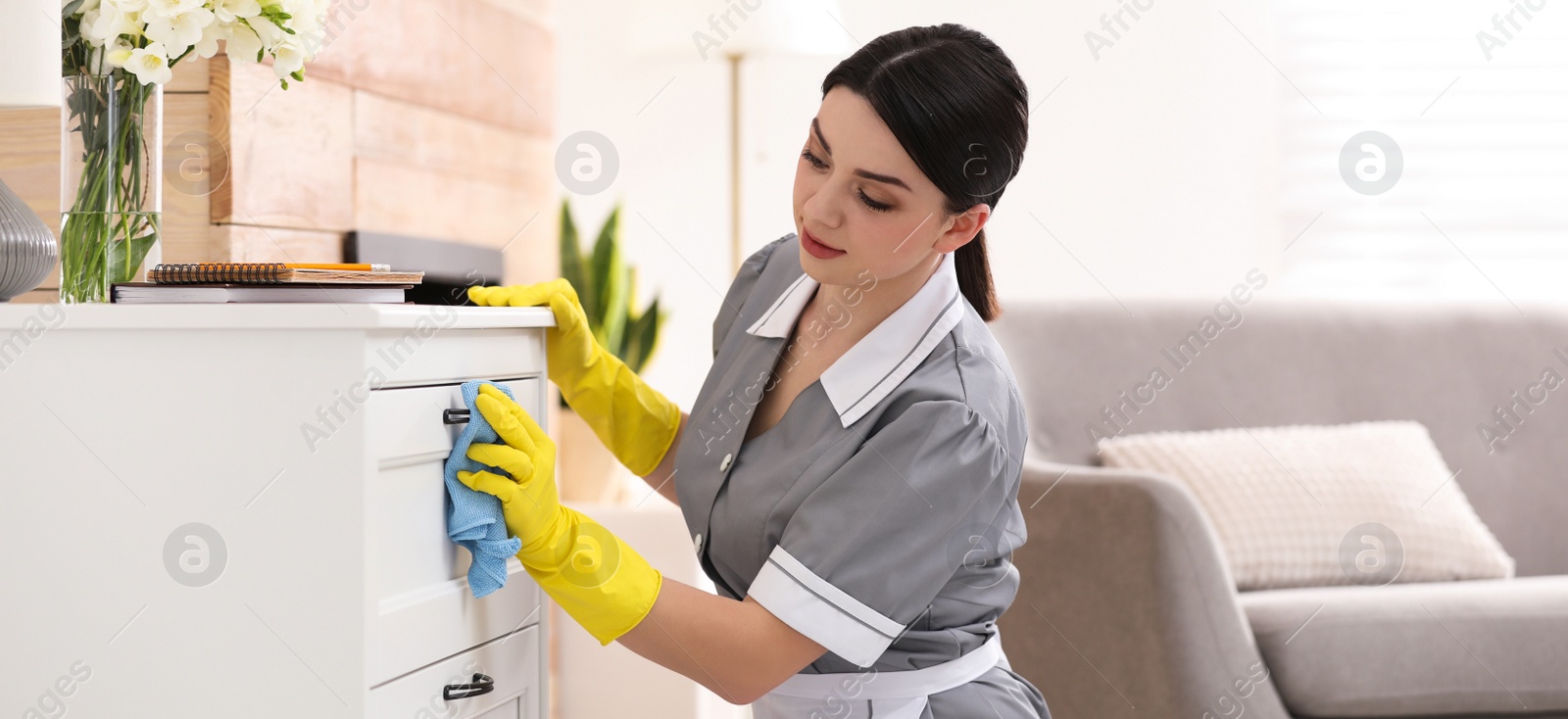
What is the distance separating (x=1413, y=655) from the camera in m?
1.87

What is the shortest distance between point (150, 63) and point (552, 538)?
53 cm

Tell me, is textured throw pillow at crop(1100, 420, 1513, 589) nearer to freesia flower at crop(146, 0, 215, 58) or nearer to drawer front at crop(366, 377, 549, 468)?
drawer front at crop(366, 377, 549, 468)

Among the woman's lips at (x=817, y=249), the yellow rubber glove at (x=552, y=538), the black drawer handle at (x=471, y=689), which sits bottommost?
the black drawer handle at (x=471, y=689)

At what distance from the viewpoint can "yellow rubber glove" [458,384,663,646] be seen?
3.22ft

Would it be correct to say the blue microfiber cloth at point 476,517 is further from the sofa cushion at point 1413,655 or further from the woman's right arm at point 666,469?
the sofa cushion at point 1413,655

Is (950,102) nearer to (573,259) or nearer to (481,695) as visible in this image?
(481,695)

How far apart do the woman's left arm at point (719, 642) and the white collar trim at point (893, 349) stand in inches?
8.9

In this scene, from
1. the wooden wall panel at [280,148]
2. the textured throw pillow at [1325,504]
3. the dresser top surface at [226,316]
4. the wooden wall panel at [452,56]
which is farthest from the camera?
the textured throw pillow at [1325,504]

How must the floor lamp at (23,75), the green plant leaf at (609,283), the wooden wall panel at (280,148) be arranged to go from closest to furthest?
the floor lamp at (23,75)
the wooden wall panel at (280,148)
the green plant leaf at (609,283)

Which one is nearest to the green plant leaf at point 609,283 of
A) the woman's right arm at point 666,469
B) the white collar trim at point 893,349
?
the woman's right arm at point 666,469

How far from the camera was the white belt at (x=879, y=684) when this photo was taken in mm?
1252

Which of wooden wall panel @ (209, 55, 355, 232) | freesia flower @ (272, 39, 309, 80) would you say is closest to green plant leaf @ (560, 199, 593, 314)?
wooden wall panel @ (209, 55, 355, 232)

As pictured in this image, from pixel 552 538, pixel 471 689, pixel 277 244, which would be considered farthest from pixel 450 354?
pixel 277 244

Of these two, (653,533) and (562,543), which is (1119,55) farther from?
(562,543)
